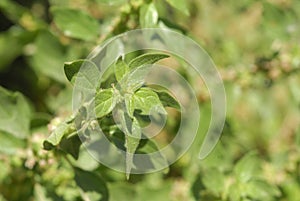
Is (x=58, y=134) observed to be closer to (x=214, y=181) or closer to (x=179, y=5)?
(x=179, y=5)

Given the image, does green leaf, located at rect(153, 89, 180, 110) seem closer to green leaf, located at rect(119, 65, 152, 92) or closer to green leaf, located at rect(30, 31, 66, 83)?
green leaf, located at rect(119, 65, 152, 92)

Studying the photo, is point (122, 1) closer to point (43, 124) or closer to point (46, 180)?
point (43, 124)

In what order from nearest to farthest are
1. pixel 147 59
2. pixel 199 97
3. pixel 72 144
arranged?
1. pixel 147 59
2. pixel 72 144
3. pixel 199 97

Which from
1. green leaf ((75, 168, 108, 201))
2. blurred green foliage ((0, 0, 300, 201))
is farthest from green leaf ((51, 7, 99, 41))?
green leaf ((75, 168, 108, 201))

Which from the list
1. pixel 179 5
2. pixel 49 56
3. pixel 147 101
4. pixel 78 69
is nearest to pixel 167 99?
pixel 147 101

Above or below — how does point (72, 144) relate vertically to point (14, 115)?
above

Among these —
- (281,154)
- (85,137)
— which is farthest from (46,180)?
(281,154)

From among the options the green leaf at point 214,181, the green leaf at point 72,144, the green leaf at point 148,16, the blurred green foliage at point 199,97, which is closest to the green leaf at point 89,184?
the blurred green foliage at point 199,97

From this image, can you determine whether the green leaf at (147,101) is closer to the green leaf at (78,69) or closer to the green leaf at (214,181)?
the green leaf at (78,69)
